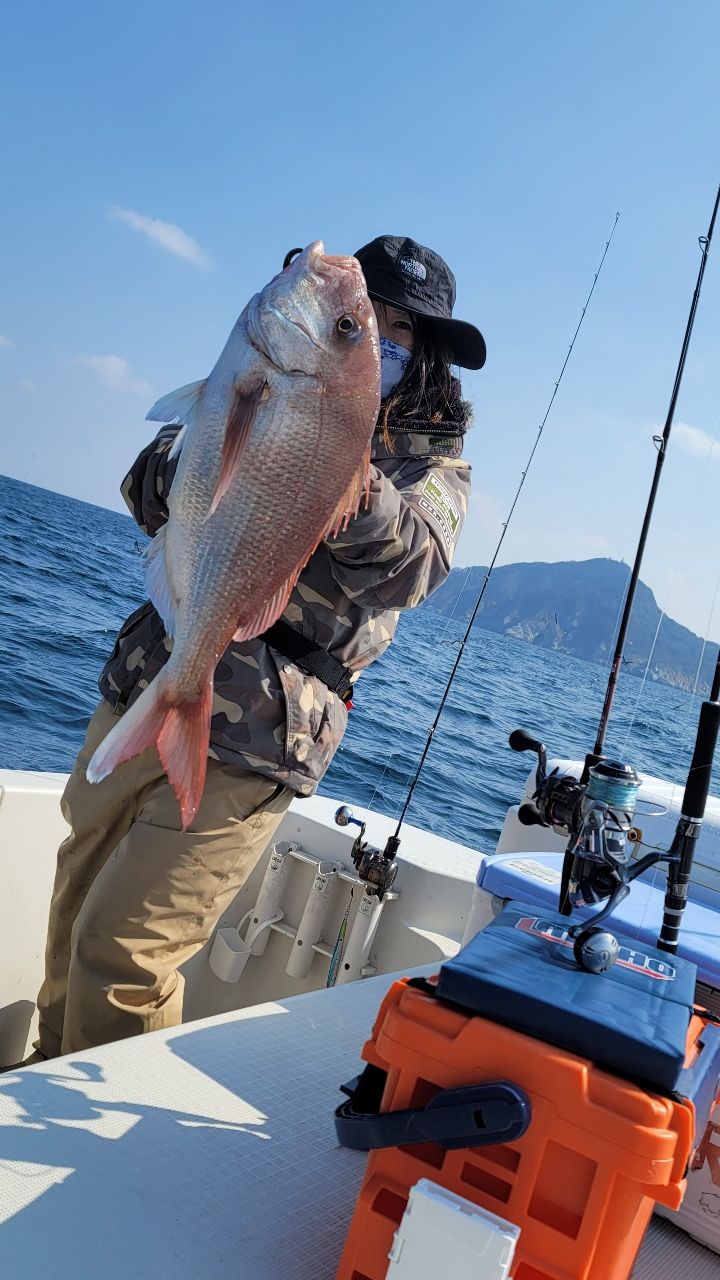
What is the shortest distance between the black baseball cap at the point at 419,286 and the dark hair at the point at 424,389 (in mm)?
37

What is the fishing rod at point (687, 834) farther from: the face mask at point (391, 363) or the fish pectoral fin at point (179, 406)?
the fish pectoral fin at point (179, 406)

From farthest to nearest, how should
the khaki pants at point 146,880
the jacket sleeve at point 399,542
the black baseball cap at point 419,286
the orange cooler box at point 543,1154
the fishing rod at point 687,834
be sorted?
1. the black baseball cap at point 419,286
2. the khaki pants at point 146,880
3. the fishing rod at point 687,834
4. the jacket sleeve at point 399,542
5. the orange cooler box at point 543,1154

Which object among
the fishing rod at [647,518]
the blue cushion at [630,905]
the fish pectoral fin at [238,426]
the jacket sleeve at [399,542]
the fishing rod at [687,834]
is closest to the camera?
the fish pectoral fin at [238,426]

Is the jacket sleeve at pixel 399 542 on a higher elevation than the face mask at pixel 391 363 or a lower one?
lower

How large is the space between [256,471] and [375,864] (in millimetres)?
2359

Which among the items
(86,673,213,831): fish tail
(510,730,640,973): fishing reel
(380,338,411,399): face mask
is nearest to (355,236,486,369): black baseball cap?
(380,338,411,399): face mask

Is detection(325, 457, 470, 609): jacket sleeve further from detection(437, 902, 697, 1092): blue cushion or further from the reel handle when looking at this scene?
detection(437, 902, 697, 1092): blue cushion

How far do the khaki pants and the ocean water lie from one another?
797mm

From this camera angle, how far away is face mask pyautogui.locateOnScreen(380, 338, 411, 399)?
262 centimetres

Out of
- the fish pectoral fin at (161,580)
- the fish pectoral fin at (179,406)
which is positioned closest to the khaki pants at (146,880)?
the fish pectoral fin at (161,580)

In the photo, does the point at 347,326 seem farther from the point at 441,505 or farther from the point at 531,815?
the point at 531,815

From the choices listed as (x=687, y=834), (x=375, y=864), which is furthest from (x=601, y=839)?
(x=375, y=864)

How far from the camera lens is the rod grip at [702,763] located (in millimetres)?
2279

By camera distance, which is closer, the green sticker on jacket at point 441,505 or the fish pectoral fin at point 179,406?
the fish pectoral fin at point 179,406
